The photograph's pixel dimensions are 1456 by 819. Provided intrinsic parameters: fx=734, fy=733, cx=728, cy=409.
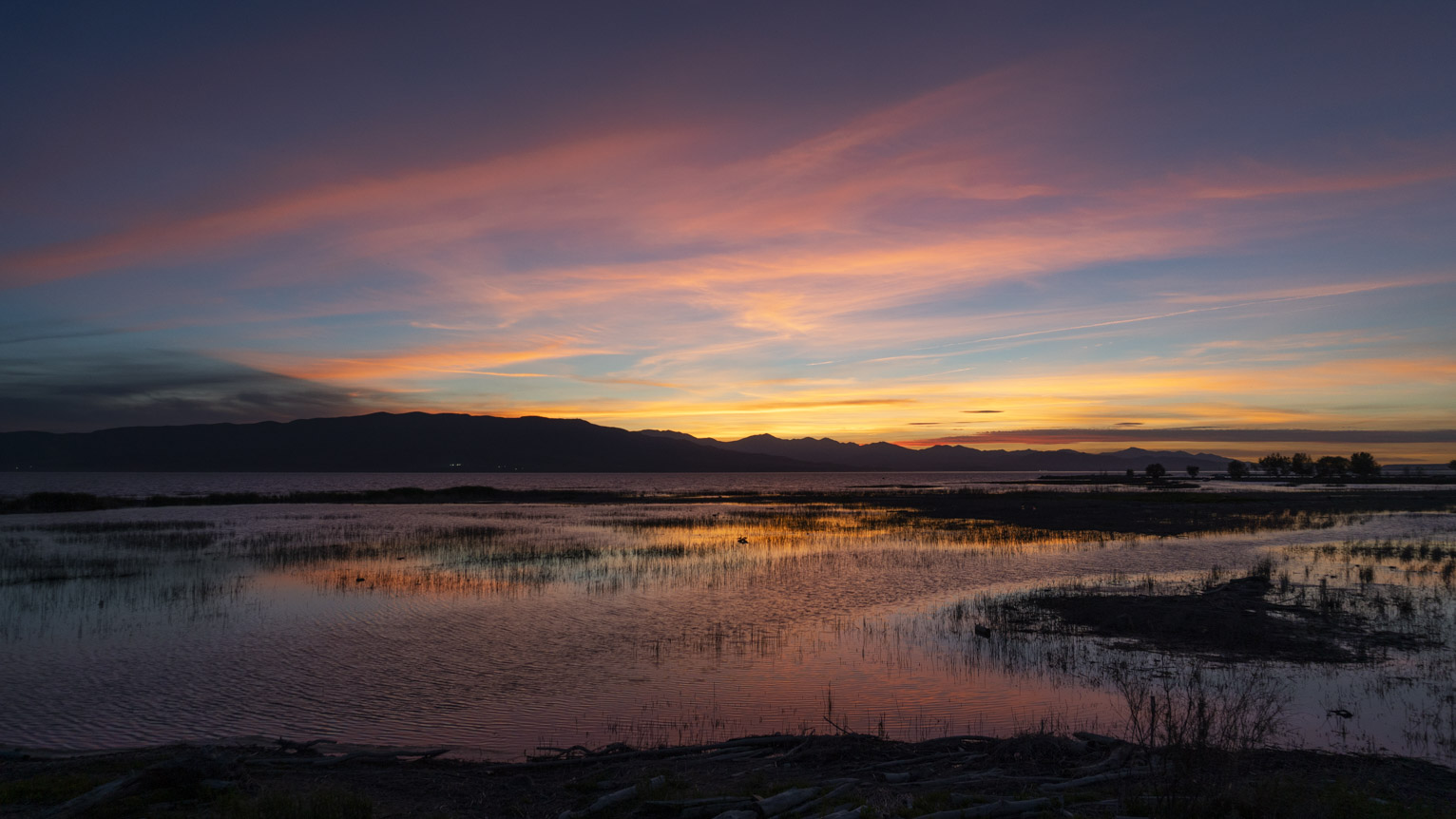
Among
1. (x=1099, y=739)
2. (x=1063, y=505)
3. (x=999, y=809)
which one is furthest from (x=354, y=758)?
(x=1063, y=505)

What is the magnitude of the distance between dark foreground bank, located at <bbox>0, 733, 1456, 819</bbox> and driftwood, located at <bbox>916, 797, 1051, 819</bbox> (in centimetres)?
1

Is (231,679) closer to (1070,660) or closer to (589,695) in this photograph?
(589,695)

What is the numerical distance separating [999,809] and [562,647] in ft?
40.9

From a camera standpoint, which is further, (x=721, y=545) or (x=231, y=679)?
(x=721, y=545)

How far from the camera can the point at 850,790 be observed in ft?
28.9

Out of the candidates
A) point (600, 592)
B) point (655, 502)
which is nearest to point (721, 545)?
point (600, 592)

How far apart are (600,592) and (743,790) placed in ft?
57.7

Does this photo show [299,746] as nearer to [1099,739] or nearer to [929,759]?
[929,759]

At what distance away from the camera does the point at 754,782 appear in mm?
9172

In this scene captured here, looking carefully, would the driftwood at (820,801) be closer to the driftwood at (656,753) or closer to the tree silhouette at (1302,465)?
the driftwood at (656,753)

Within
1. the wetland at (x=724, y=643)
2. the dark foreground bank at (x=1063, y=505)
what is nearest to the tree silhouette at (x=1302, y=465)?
the dark foreground bank at (x=1063, y=505)

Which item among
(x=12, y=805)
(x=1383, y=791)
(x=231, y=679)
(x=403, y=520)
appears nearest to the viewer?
(x=12, y=805)

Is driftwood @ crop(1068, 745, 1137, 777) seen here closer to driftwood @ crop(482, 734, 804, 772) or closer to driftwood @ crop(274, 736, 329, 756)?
driftwood @ crop(482, 734, 804, 772)

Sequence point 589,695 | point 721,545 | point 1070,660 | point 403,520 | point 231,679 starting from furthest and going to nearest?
1. point 403,520
2. point 721,545
3. point 1070,660
4. point 231,679
5. point 589,695
